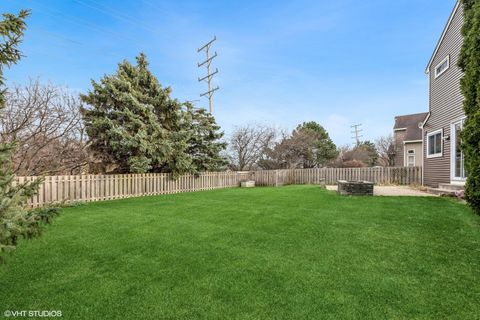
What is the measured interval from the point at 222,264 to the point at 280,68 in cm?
1477

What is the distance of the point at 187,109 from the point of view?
14508 mm

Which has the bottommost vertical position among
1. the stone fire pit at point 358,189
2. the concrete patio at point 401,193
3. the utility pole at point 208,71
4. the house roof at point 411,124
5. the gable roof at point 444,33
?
the concrete patio at point 401,193

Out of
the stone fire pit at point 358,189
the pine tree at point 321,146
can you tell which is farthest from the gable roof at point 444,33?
the pine tree at point 321,146

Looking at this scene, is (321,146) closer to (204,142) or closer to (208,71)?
(208,71)

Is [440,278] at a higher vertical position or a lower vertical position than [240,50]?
lower

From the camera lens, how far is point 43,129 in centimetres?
922

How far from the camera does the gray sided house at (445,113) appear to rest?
328 inches

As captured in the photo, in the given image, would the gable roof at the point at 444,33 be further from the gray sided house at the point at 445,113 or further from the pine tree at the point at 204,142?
the pine tree at the point at 204,142

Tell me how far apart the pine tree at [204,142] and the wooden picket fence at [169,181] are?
0.89m

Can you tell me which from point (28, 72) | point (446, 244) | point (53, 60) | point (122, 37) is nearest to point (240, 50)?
point (122, 37)

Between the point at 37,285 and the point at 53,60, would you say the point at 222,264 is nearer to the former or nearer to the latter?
the point at 37,285

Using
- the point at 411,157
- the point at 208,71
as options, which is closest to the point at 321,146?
the point at 411,157

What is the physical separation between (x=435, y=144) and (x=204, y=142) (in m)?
11.3

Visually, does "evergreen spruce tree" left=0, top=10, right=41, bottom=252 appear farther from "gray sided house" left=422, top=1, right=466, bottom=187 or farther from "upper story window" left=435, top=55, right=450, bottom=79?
"upper story window" left=435, top=55, right=450, bottom=79
